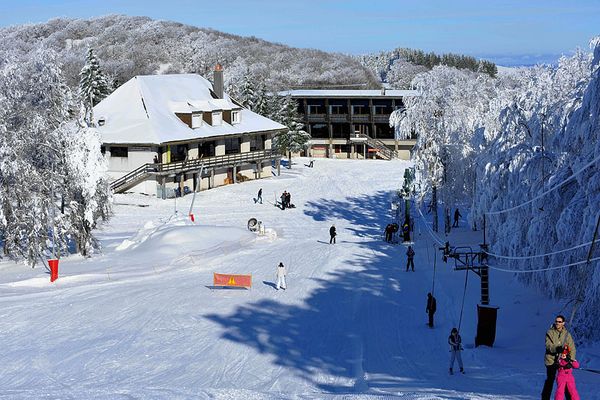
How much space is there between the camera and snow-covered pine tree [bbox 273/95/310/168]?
227 ft

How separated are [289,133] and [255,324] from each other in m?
47.9

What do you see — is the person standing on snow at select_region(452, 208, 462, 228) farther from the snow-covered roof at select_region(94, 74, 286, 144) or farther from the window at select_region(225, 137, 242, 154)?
the window at select_region(225, 137, 242, 154)

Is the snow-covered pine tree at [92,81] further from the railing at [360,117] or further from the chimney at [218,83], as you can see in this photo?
the railing at [360,117]

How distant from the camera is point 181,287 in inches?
1114

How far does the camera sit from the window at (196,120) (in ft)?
185

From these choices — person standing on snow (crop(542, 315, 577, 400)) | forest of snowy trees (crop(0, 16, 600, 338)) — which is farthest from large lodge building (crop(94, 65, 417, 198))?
person standing on snow (crop(542, 315, 577, 400))

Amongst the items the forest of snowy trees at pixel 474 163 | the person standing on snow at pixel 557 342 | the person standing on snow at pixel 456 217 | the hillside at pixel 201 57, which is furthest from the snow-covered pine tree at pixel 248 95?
the hillside at pixel 201 57

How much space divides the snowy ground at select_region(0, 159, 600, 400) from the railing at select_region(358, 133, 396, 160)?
38.0m

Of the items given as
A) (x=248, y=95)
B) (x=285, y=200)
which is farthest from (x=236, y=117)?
(x=285, y=200)

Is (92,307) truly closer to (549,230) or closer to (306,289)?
(306,289)

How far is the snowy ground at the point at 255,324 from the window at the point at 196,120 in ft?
53.6

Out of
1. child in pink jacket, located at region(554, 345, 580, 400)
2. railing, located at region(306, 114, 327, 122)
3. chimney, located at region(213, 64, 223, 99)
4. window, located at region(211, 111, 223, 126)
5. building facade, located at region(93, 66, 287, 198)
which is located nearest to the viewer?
child in pink jacket, located at region(554, 345, 580, 400)

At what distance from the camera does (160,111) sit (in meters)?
56.0

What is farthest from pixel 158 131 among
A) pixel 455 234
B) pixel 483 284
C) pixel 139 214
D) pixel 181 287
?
pixel 483 284
